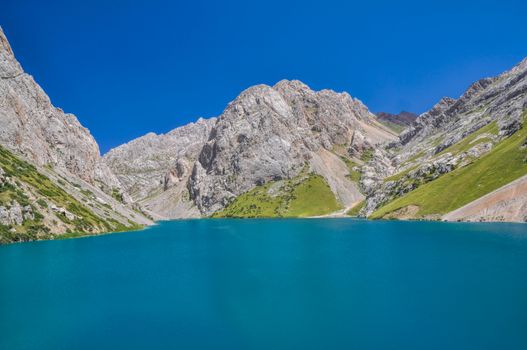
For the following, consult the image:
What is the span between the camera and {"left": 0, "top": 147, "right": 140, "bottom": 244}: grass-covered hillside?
4087 inches

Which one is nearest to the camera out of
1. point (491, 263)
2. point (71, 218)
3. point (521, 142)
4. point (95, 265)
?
point (491, 263)

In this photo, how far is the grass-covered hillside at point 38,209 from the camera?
103806mm

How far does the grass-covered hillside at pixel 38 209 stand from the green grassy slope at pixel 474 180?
439ft

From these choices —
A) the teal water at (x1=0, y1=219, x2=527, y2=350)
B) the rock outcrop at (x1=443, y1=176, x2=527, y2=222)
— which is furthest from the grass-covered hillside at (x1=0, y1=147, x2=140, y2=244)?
the rock outcrop at (x1=443, y1=176, x2=527, y2=222)

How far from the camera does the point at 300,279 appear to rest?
5191 centimetres

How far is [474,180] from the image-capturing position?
153 m

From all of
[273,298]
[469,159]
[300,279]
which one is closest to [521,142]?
[469,159]

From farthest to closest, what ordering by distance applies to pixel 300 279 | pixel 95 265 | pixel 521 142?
pixel 521 142 < pixel 95 265 < pixel 300 279

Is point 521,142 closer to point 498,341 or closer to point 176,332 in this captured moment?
point 498,341

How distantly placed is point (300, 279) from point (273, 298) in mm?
10699

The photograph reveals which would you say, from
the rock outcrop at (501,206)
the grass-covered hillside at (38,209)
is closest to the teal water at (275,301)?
the grass-covered hillside at (38,209)

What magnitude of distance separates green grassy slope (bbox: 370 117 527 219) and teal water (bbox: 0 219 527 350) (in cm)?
7791

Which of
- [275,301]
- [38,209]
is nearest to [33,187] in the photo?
[38,209]

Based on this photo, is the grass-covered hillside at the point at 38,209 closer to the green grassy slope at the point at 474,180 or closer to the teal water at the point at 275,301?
the teal water at the point at 275,301
